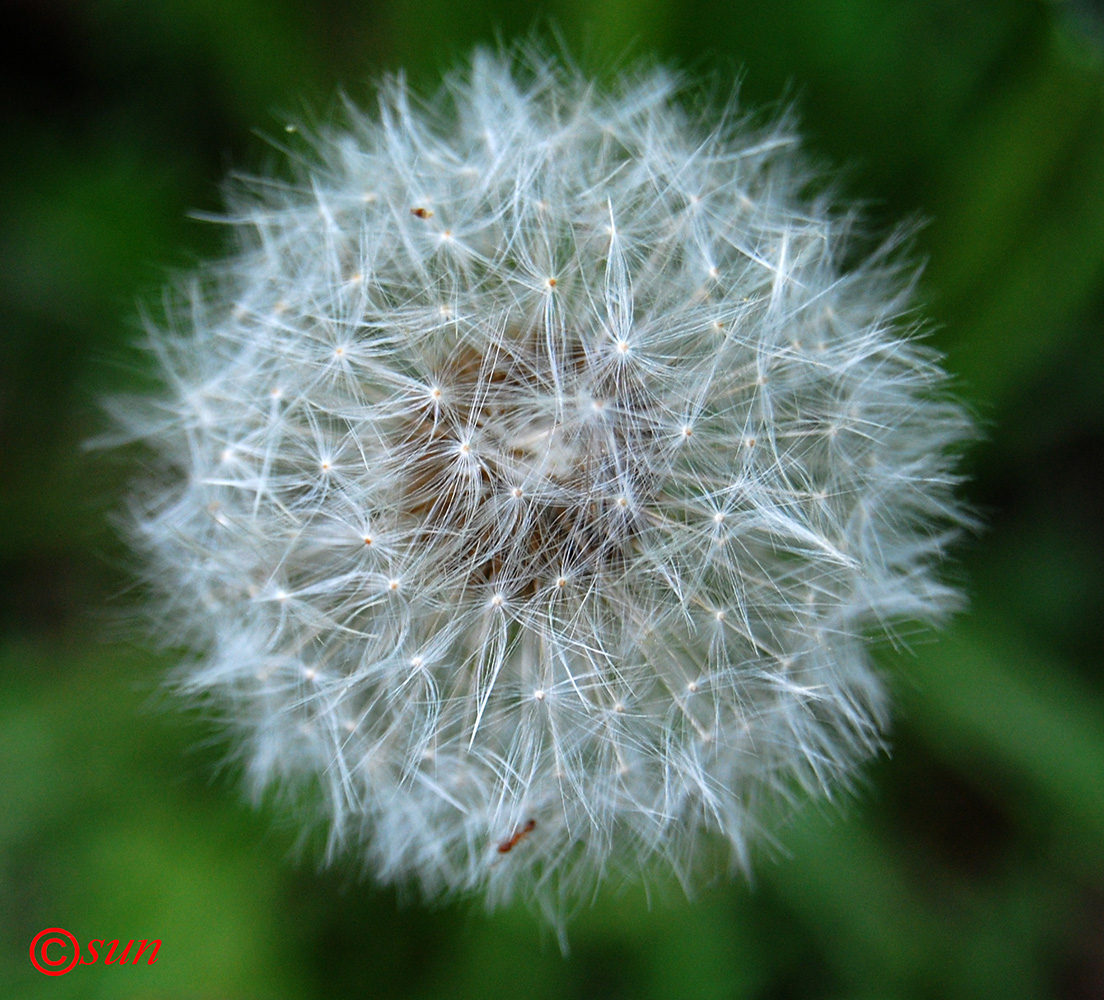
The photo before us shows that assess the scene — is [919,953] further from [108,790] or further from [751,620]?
[108,790]

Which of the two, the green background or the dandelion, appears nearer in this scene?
the dandelion

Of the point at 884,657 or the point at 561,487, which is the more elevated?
the point at 561,487

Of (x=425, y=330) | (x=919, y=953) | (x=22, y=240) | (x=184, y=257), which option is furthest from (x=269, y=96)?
(x=919, y=953)

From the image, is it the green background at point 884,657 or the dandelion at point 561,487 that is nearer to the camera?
the dandelion at point 561,487
